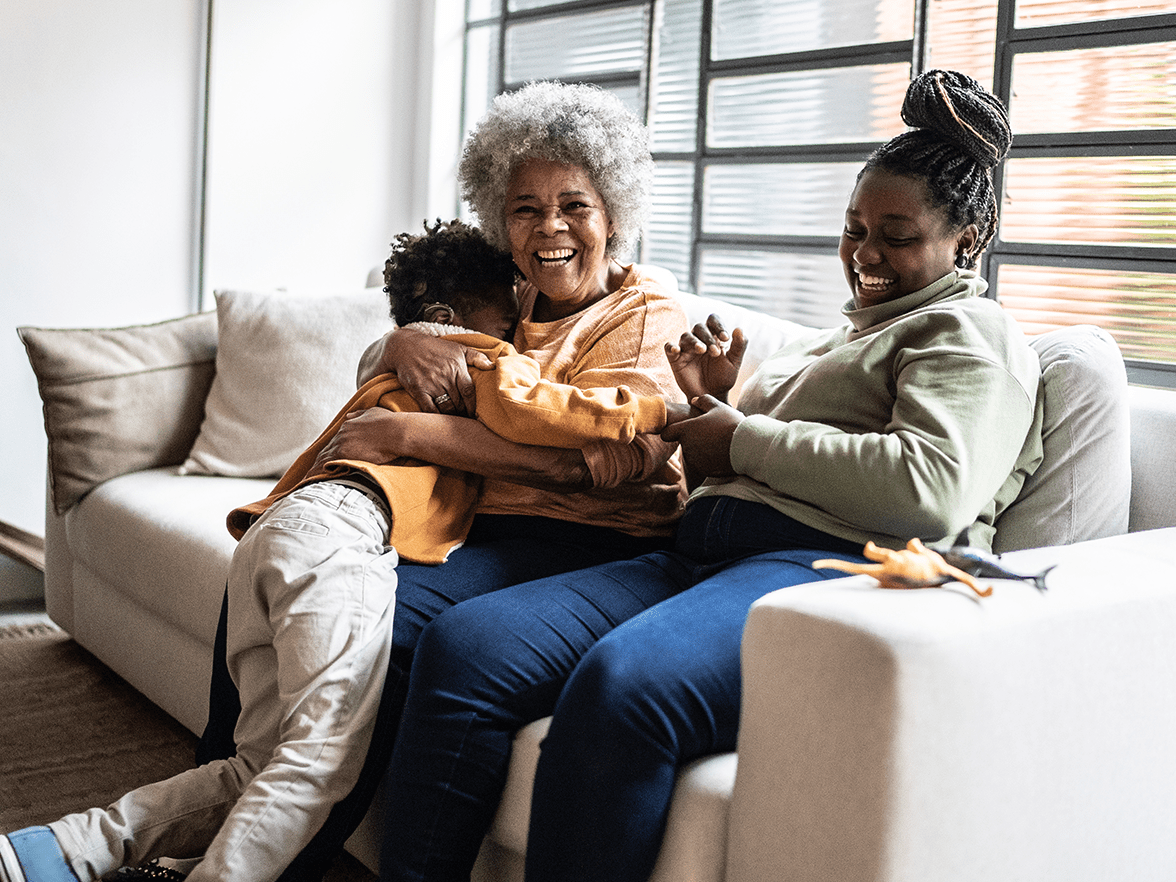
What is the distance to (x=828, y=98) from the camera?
3066 mm

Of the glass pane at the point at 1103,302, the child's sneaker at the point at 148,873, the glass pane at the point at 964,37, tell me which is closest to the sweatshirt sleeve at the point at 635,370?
the child's sneaker at the point at 148,873

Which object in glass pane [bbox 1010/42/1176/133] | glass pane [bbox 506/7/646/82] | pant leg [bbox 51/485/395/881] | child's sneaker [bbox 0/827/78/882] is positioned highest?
glass pane [bbox 506/7/646/82]

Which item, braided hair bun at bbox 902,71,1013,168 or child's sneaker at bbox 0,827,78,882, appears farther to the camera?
braided hair bun at bbox 902,71,1013,168

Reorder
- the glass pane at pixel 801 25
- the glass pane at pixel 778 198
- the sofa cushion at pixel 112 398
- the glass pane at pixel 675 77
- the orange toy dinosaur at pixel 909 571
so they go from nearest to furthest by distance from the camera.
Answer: the orange toy dinosaur at pixel 909 571 < the sofa cushion at pixel 112 398 < the glass pane at pixel 801 25 < the glass pane at pixel 778 198 < the glass pane at pixel 675 77

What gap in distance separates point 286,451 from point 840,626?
1.86 metres

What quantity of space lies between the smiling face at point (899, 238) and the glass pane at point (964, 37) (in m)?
1.27

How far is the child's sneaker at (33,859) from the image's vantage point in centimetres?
134

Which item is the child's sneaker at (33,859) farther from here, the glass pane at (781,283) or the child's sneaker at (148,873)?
the glass pane at (781,283)

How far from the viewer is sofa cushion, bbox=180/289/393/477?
256 centimetres

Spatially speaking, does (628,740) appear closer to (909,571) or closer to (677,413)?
(909,571)

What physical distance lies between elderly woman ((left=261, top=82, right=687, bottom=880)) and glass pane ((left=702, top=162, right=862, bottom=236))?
129cm

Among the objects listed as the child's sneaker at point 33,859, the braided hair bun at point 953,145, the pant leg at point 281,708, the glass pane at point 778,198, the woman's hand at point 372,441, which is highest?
the glass pane at point 778,198

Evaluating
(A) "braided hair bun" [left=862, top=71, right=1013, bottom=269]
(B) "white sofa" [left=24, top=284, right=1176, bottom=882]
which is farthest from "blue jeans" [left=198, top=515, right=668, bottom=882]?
(A) "braided hair bun" [left=862, top=71, right=1013, bottom=269]

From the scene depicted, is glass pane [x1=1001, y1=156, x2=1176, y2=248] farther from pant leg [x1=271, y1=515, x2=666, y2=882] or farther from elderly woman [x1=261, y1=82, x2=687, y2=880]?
pant leg [x1=271, y1=515, x2=666, y2=882]
